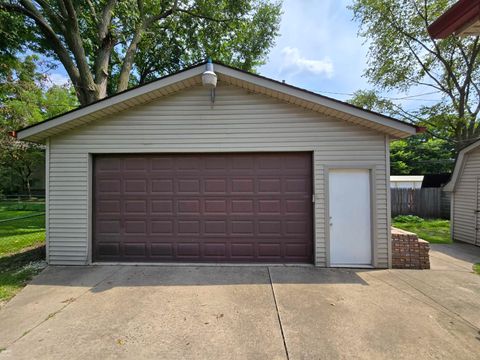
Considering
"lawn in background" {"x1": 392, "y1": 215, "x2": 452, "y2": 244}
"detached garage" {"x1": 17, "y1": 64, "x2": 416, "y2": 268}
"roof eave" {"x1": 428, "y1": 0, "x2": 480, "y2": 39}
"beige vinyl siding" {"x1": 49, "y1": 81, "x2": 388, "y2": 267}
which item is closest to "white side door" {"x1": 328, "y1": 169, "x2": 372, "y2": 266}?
"detached garage" {"x1": 17, "y1": 64, "x2": 416, "y2": 268}

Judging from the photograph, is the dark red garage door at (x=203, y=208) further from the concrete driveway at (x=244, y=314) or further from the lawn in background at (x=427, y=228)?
the lawn in background at (x=427, y=228)

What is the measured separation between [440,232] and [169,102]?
11.7 meters

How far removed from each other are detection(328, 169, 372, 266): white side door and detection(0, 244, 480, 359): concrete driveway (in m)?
0.39

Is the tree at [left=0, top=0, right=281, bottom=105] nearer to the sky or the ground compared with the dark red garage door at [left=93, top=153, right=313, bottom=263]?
nearer to the sky

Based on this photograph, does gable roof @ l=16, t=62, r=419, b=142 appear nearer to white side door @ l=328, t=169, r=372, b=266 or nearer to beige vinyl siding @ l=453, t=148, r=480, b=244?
white side door @ l=328, t=169, r=372, b=266

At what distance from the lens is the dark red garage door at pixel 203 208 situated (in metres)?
5.44

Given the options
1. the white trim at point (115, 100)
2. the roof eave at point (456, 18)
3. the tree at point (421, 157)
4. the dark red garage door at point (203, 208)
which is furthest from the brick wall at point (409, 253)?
the tree at point (421, 157)

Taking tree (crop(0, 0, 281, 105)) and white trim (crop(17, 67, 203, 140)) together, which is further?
tree (crop(0, 0, 281, 105))

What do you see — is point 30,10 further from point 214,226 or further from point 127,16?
point 214,226

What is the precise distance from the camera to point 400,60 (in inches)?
599

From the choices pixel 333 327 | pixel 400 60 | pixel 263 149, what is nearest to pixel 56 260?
pixel 263 149

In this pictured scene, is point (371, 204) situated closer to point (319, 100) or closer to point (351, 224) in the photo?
point (351, 224)

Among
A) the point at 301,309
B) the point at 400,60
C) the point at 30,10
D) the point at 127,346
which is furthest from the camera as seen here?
the point at 400,60

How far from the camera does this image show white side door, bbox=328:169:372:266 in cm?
530
